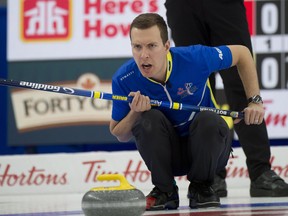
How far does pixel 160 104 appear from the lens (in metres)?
2.89

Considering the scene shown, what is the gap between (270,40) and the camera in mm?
5512

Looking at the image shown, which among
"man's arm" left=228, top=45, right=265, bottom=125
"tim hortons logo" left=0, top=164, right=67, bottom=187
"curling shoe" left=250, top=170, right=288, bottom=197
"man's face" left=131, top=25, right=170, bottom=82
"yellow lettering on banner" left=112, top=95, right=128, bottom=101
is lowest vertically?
"tim hortons logo" left=0, top=164, right=67, bottom=187

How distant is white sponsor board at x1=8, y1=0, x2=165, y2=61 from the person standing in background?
6.10 feet

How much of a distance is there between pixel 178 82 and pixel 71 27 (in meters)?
2.92

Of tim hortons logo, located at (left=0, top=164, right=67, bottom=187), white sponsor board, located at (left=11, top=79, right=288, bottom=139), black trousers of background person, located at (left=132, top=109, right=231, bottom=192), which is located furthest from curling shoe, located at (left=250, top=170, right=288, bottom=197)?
tim hortons logo, located at (left=0, top=164, right=67, bottom=187)

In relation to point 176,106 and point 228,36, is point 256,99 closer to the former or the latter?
point 176,106

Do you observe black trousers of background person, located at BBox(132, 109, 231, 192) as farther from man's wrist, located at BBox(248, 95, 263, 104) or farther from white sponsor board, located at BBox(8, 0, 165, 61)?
white sponsor board, located at BBox(8, 0, 165, 61)

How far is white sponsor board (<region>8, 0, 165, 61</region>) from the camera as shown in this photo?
5680 millimetres

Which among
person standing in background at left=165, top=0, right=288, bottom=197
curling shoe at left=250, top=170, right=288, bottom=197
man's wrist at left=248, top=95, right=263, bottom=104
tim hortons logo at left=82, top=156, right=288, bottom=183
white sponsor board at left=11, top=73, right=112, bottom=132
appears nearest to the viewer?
man's wrist at left=248, top=95, right=263, bottom=104

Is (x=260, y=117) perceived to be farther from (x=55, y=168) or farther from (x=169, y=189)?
(x=55, y=168)

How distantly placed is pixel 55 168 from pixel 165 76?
8.28 ft

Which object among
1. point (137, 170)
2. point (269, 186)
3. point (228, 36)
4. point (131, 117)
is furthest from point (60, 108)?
point (131, 117)

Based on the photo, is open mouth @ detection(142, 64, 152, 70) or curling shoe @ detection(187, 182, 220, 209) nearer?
open mouth @ detection(142, 64, 152, 70)

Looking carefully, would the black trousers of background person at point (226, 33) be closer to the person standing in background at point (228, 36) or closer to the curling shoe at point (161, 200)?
the person standing in background at point (228, 36)
